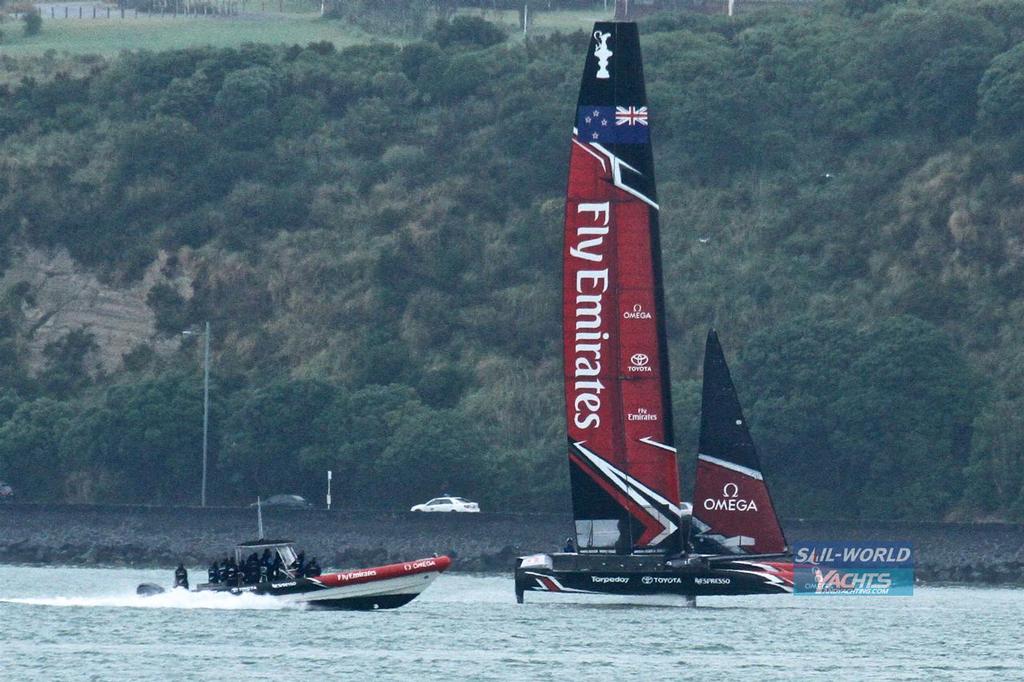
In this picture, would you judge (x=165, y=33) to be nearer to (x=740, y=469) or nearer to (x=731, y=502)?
(x=740, y=469)

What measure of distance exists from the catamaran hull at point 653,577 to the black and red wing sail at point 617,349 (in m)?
1.16

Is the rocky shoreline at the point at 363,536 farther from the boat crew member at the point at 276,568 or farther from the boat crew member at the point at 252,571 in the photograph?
the boat crew member at the point at 252,571

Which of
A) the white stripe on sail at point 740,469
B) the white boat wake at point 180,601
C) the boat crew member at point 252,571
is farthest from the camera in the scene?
the white stripe on sail at point 740,469

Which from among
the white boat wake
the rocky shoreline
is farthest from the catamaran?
the rocky shoreline

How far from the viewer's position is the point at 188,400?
4144 inches

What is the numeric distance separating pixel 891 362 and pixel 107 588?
4131 cm

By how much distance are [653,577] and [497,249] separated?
2626 inches

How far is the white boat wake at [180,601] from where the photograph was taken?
61344mm

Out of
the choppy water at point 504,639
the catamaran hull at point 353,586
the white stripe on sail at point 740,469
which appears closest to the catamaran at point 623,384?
the white stripe on sail at point 740,469

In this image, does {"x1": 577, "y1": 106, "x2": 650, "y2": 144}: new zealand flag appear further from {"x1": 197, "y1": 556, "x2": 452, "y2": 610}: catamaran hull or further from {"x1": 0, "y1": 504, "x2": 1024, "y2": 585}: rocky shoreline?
{"x1": 0, "y1": 504, "x2": 1024, "y2": 585}: rocky shoreline

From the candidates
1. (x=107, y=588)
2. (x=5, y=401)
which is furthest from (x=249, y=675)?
(x=5, y=401)

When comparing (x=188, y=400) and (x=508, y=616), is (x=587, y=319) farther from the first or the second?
(x=188, y=400)

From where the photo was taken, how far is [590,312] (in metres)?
62.0

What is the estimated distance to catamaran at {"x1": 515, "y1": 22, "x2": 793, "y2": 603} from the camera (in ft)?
203
